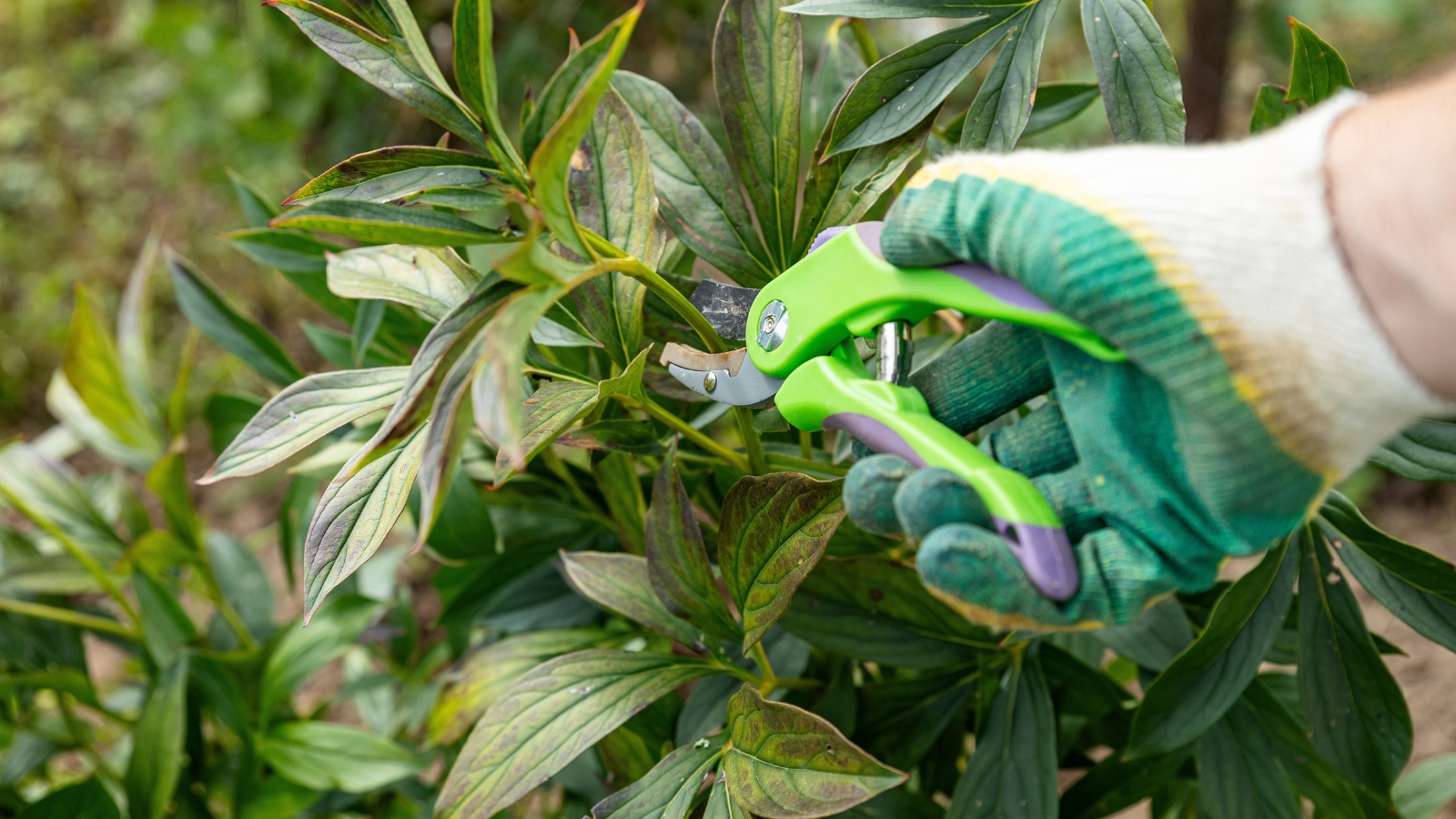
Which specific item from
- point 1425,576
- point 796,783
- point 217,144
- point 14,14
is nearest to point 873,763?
point 796,783

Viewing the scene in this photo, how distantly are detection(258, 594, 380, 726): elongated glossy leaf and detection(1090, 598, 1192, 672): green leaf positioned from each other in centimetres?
67

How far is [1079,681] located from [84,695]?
35.8 inches

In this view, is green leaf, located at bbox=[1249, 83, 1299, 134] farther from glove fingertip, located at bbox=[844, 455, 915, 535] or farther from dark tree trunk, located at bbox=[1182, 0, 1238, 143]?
dark tree trunk, located at bbox=[1182, 0, 1238, 143]

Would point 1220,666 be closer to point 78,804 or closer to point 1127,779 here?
point 1127,779

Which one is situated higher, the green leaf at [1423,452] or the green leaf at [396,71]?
the green leaf at [396,71]

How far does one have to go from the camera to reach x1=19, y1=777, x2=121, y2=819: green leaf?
0.80m

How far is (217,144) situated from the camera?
234cm

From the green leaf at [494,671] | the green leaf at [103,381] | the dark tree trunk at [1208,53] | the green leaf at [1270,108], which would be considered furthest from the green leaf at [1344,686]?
the dark tree trunk at [1208,53]

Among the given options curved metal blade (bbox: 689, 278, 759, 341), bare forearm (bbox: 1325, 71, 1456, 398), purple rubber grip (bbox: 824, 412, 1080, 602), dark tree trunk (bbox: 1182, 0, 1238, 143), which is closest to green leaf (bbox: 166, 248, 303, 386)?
curved metal blade (bbox: 689, 278, 759, 341)

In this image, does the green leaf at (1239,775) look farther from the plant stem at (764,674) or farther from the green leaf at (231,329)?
the green leaf at (231,329)

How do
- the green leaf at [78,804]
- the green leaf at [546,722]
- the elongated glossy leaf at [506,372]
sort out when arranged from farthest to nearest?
1. the green leaf at [78,804]
2. the green leaf at [546,722]
3. the elongated glossy leaf at [506,372]

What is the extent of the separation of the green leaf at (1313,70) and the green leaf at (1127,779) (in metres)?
0.47

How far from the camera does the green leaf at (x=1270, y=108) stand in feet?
1.96

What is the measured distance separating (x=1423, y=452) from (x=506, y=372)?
56cm
